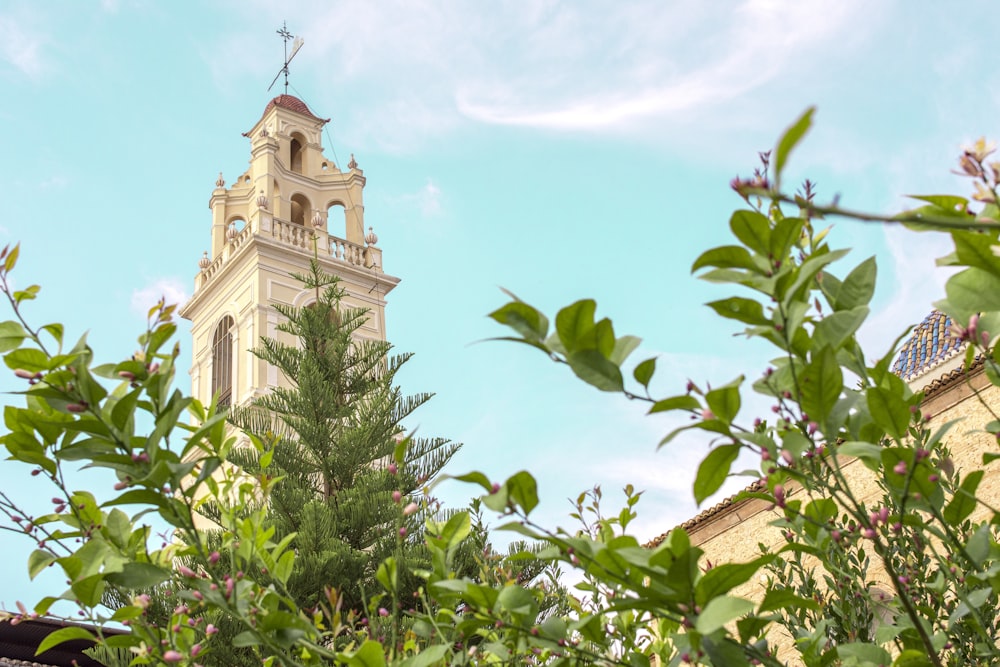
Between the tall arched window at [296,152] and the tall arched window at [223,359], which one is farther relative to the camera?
the tall arched window at [296,152]

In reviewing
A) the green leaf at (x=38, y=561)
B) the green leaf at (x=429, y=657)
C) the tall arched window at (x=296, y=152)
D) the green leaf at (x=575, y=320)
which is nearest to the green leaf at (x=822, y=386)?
the green leaf at (x=575, y=320)

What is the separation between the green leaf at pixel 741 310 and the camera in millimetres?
1110

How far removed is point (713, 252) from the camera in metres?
1.08

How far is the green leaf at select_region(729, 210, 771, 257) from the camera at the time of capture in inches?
42.6

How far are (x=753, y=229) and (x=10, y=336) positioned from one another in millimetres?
963

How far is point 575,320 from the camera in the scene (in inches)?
42.1

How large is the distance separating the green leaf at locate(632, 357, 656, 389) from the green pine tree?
17.3ft

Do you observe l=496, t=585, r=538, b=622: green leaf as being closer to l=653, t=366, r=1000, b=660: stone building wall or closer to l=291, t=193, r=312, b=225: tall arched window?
l=653, t=366, r=1000, b=660: stone building wall

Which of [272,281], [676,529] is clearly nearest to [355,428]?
[676,529]

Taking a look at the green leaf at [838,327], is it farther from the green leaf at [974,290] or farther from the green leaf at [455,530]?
the green leaf at [455,530]

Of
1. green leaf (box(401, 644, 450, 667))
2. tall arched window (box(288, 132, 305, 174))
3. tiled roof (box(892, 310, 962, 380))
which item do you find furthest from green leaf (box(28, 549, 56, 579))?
tall arched window (box(288, 132, 305, 174))

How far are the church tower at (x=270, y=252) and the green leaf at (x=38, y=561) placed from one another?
16.2 metres

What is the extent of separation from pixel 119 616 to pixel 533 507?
0.78 meters

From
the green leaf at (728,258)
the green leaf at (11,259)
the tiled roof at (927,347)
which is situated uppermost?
the tiled roof at (927,347)
